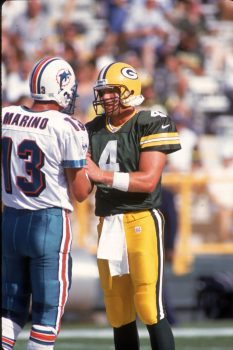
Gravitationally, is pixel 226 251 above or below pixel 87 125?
below

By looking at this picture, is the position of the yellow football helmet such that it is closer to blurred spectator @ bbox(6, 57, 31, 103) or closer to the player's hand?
the player's hand

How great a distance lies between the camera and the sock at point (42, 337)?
202 inches

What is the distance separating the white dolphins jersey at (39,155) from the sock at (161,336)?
811 mm

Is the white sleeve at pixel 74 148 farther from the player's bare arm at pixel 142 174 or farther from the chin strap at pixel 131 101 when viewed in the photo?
the chin strap at pixel 131 101

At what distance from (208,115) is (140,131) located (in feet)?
23.5

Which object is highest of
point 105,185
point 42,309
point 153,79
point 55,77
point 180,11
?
point 180,11

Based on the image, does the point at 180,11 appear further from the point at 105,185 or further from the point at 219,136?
the point at 105,185

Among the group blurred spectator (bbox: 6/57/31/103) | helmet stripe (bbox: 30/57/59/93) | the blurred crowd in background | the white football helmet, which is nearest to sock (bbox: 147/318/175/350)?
the white football helmet

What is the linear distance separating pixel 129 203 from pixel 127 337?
0.74 meters

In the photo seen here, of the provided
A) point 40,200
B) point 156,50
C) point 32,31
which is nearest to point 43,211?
point 40,200

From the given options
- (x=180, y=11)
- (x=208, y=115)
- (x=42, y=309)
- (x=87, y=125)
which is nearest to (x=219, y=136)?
(x=208, y=115)

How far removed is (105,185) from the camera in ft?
18.2

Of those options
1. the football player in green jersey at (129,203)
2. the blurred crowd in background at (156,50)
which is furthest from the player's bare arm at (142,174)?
the blurred crowd in background at (156,50)

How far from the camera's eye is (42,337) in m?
5.12
